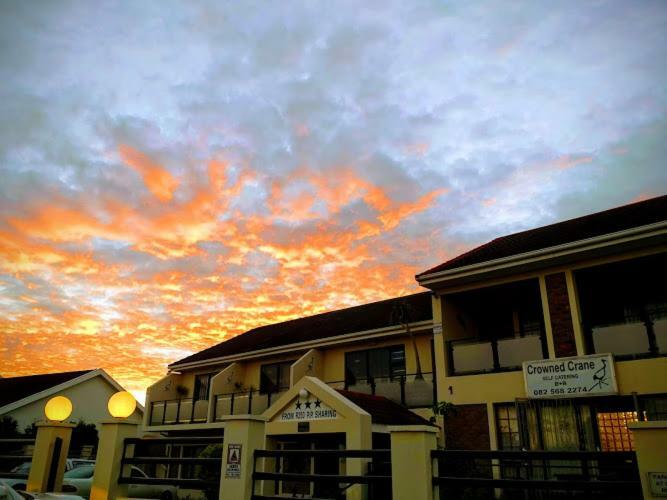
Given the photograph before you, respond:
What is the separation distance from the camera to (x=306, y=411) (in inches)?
566

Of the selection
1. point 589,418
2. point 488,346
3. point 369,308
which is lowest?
point 589,418

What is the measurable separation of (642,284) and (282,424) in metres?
10.9

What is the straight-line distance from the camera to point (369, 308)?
24.7m

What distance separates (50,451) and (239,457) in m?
4.45

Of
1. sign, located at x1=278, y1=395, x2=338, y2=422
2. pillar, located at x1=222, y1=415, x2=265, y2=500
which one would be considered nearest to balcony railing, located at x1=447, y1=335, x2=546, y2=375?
sign, located at x1=278, y1=395, x2=338, y2=422

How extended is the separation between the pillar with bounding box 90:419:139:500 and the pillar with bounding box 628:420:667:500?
294 inches

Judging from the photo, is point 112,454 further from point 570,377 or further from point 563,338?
point 563,338

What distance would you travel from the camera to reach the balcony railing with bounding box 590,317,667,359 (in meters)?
12.2

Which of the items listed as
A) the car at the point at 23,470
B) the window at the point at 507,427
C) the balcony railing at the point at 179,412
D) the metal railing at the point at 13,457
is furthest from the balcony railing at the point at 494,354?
the balcony railing at the point at 179,412

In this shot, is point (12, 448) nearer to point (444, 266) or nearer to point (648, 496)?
point (444, 266)

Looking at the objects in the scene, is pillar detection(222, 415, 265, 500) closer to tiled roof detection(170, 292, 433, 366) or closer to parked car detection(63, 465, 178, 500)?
parked car detection(63, 465, 178, 500)

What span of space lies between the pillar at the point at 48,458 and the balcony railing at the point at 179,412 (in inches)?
515

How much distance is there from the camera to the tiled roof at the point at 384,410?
570 inches

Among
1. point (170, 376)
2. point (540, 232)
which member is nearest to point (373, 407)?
point (540, 232)
